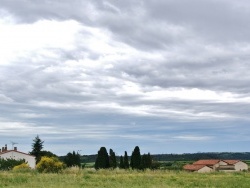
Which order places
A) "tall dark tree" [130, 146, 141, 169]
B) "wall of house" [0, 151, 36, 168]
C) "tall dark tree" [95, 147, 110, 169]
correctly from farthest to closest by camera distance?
"wall of house" [0, 151, 36, 168] < "tall dark tree" [130, 146, 141, 169] < "tall dark tree" [95, 147, 110, 169]

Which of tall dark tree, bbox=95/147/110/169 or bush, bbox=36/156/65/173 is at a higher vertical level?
tall dark tree, bbox=95/147/110/169

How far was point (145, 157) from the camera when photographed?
70.0 meters

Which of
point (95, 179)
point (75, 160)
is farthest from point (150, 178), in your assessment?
point (75, 160)

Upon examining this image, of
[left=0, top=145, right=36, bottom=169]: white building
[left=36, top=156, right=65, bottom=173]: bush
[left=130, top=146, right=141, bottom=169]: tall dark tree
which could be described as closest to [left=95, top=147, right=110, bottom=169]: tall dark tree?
[left=130, top=146, right=141, bottom=169]: tall dark tree

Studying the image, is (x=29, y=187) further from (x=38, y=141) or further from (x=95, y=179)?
(x=38, y=141)

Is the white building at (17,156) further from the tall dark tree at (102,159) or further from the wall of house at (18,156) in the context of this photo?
the tall dark tree at (102,159)

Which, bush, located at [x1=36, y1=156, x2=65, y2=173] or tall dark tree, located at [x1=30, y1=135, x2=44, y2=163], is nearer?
bush, located at [x1=36, y1=156, x2=65, y2=173]

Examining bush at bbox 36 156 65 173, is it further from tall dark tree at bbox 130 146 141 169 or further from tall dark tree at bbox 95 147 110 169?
tall dark tree at bbox 130 146 141 169

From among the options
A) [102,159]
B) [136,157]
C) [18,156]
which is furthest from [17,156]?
[136,157]

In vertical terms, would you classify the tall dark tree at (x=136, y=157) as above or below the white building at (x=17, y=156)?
below

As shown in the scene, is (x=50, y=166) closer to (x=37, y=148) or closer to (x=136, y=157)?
(x=136, y=157)

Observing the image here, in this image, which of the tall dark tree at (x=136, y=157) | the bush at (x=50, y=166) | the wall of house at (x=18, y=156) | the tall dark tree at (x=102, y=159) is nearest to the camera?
the bush at (x=50, y=166)

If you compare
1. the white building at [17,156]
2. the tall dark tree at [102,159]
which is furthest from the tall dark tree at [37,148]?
the tall dark tree at [102,159]

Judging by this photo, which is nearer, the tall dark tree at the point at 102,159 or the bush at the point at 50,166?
the bush at the point at 50,166
